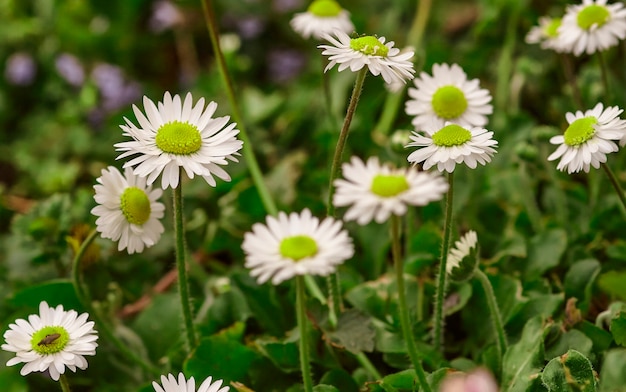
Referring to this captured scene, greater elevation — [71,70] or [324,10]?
[71,70]

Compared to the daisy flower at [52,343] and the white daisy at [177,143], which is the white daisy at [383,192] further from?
the daisy flower at [52,343]

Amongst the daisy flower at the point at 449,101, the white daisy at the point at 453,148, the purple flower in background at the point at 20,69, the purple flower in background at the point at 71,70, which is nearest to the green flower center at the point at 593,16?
the daisy flower at the point at 449,101

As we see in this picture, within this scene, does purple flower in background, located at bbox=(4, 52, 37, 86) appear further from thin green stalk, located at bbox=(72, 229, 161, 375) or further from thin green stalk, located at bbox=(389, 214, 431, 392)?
thin green stalk, located at bbox=(389, 214, 431, 392)

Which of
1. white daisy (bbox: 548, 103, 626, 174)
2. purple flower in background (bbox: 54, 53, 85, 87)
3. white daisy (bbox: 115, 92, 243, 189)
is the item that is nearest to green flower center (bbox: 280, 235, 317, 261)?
white daisy (bbox: 115, 92, 243, 189)

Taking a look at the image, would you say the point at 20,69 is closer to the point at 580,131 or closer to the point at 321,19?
the point at 321,19

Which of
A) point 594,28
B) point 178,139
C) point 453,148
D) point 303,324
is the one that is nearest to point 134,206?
point 178,139

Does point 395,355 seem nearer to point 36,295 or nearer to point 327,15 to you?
point 36,295
